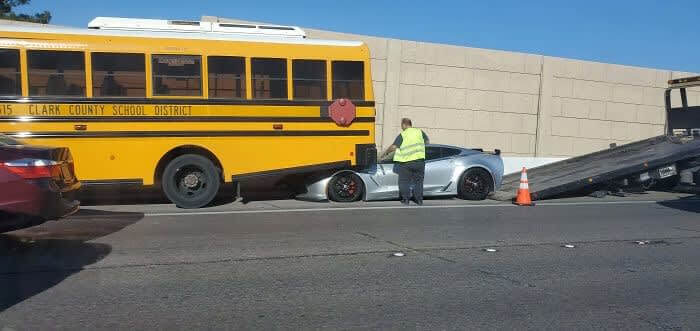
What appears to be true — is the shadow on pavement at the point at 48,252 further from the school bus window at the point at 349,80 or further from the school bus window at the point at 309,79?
the school bus window at the point at 349,80

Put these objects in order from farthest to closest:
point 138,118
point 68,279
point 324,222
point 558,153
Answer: point 558,153, point 138,118, point 324,222, point 68,279

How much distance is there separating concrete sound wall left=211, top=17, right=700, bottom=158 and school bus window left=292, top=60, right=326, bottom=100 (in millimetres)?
6931

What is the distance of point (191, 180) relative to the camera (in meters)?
11.3

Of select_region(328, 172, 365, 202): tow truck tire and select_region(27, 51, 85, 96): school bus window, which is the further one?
select_region(328, 172, 365, 202): tow truck tire

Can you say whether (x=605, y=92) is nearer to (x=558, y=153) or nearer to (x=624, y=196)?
(x=558, y=153)

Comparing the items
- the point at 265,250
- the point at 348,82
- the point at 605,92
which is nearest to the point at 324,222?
the point at 265,250

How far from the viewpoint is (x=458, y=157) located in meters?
13.3

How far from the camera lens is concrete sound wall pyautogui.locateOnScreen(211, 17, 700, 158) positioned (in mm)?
18906

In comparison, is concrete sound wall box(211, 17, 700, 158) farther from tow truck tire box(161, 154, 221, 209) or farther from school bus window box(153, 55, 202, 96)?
tow truck tire box(161, 154, 221, 209)

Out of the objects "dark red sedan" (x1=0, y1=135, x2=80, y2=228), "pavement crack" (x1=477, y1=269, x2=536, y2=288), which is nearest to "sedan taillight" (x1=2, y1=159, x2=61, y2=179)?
"dark red sedan" (x1=0, y1=135, x2=80, y2=228)

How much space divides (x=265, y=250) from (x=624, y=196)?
10.2m

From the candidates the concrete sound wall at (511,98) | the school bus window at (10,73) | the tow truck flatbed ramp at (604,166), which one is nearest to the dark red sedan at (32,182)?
the school bus window at (10,73)

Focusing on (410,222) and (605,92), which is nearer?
(410,222)

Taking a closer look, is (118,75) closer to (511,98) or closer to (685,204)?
(685,204)
